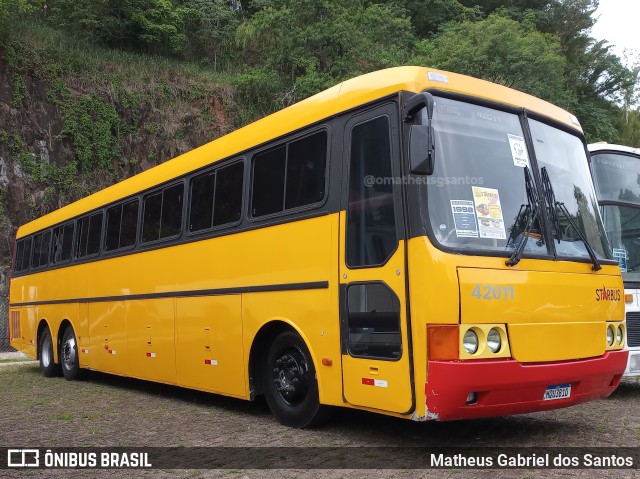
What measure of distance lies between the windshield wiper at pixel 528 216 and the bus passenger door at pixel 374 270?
0.94m

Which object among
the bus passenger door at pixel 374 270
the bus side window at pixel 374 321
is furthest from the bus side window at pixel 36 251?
the bus side window at pixel 374 321

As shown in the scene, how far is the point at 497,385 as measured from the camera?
209 inches

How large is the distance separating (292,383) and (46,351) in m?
9.59

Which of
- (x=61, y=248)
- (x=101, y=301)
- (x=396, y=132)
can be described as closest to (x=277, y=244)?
(x=396, y=132)

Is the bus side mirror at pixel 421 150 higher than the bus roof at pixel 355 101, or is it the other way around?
the bus roof at pixel 355 101

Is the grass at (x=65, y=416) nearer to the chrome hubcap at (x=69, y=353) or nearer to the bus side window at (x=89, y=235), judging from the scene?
the bus side window at (x=89, y=235)

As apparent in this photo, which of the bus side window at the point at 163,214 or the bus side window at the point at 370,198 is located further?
the bus side window at the point at 163,214

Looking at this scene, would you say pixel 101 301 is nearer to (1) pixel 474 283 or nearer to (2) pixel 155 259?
(2) pixel 155 259

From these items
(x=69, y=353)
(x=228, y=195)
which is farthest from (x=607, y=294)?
(x=69, y=353)

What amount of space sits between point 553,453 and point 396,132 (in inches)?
121

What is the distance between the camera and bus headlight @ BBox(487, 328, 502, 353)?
5348 millimetres

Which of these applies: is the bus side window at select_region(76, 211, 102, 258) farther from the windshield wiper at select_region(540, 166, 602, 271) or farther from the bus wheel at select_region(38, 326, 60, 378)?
the windshield wiper at select_region(540, 166, 602, 271)

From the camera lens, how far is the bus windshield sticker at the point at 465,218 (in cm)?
555

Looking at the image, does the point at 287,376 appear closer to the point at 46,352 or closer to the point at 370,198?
the point at 370,198
